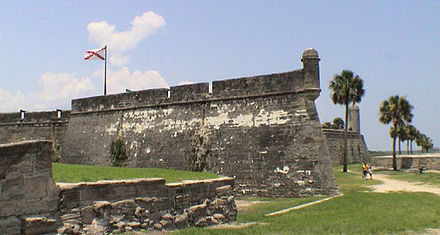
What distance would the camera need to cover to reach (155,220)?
26.1ft

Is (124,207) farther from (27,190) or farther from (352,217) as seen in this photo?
(352,217)

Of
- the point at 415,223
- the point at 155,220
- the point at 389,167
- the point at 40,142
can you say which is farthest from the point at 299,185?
the point at 389,167

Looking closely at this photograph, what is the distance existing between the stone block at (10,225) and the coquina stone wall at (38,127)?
60.0ft

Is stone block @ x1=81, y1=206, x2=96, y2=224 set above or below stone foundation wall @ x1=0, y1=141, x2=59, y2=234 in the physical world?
below

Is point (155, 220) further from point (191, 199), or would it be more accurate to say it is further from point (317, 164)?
point (317, 164)

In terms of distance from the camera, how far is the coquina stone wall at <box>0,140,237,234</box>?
5.97 metres

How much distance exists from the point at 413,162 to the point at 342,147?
6.00 m

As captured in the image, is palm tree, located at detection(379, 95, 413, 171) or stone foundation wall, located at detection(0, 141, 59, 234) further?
palm tree, located at detection(379, 95, 413, 171)

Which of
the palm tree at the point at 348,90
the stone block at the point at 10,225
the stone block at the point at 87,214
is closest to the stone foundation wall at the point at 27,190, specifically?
the stone block at the point at 10,225

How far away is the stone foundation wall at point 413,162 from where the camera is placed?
3141 cm

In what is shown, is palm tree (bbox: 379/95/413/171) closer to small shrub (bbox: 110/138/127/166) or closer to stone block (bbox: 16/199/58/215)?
small shrub (bbox: 110/138/127/166)

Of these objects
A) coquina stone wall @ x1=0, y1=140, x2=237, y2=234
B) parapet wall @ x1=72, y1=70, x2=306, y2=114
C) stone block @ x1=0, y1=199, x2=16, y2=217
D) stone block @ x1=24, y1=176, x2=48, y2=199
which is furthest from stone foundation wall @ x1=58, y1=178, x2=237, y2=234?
parapet wall @ x1=72, y1=70, x2=306, y2=114

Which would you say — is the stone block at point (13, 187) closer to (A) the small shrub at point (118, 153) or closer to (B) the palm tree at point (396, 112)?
(A) the small shrub at point (118, 153)

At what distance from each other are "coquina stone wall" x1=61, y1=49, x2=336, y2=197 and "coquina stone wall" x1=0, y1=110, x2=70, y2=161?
360cm
